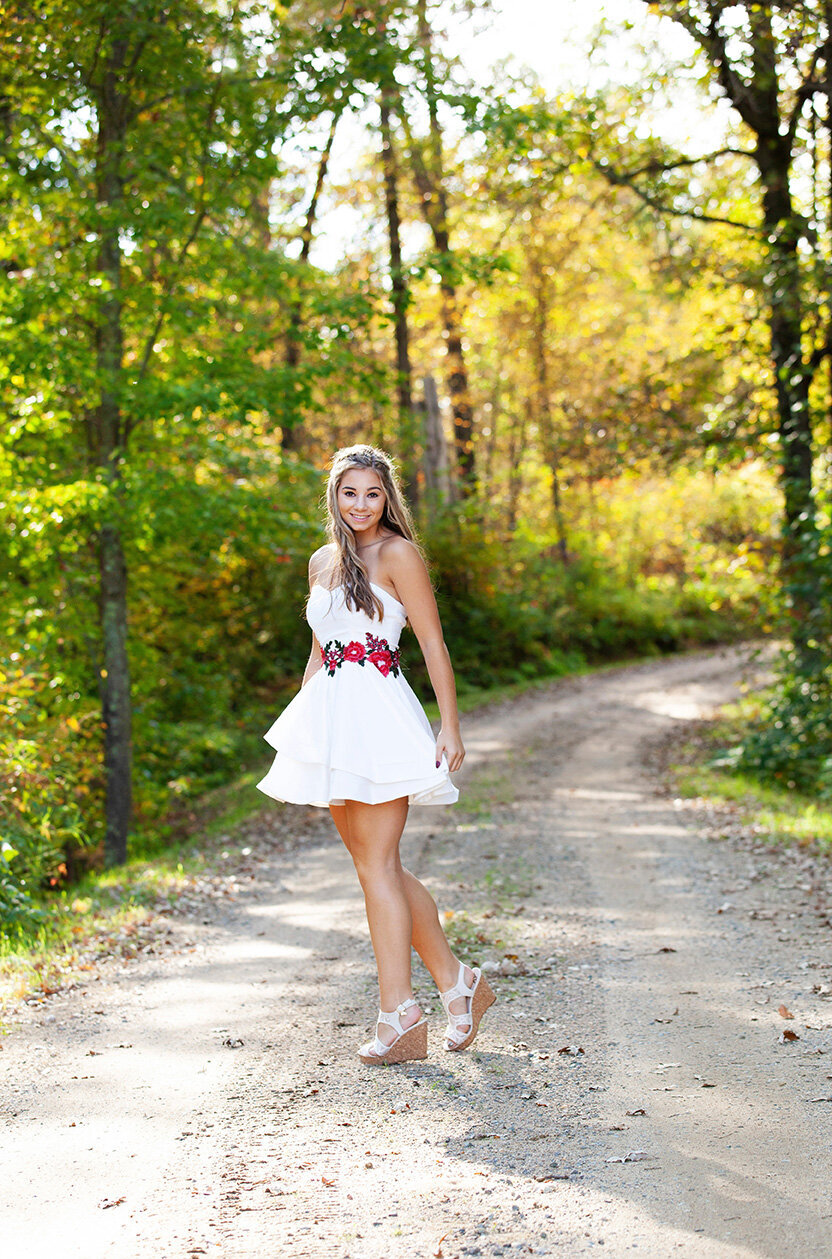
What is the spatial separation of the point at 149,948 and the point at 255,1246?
3.36m

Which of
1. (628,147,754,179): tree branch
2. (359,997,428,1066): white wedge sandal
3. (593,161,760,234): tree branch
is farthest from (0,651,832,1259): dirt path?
(628,147,754,179): tree branch

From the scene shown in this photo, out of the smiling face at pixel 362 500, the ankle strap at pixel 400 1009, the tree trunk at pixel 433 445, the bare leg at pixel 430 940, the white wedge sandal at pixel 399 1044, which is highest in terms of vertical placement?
the tree trunk at pixel 433 445

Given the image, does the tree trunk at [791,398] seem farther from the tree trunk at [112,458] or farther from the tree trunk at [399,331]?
the tree trunk at [399,331]

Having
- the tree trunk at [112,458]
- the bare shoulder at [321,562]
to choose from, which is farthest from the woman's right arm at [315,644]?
the tree trunk at [112,458]

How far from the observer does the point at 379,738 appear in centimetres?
394

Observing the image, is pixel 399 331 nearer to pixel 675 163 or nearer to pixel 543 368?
pixel 675 163

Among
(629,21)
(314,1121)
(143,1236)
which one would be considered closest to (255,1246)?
(143,1236)

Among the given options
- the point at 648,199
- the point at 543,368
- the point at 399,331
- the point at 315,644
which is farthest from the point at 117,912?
the point at 543,368

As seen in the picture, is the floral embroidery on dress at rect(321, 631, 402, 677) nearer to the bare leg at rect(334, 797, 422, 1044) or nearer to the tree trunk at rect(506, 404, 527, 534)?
the bare leg at rect(334, 797, 422, 1044)

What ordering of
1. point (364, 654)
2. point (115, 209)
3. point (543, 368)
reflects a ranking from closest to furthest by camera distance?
point (364, 654), point (115, 209), point (543, 368)

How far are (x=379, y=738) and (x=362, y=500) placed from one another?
2.96 feet

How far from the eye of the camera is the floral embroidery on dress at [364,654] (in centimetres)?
405

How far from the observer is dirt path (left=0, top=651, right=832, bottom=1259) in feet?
9.32

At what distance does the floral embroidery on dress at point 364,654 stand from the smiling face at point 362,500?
0.40m
